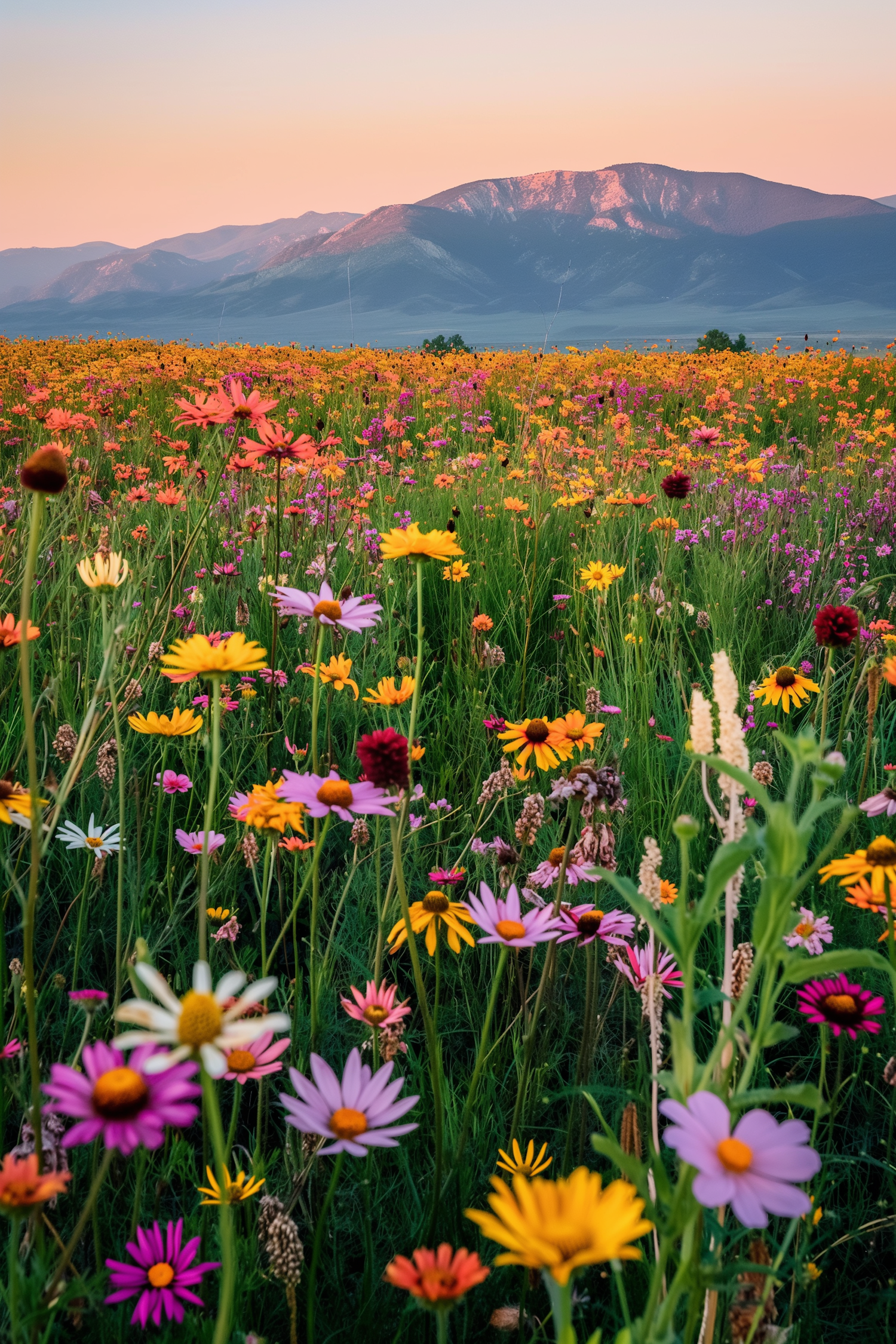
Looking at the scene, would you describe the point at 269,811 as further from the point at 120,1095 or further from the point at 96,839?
the point at 120,1095

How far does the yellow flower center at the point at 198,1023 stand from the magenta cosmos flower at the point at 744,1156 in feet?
0.80

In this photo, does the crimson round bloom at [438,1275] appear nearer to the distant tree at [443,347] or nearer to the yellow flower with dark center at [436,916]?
the yellow flower with dark center at [436,916]

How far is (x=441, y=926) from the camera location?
131 cm

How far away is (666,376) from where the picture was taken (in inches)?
350

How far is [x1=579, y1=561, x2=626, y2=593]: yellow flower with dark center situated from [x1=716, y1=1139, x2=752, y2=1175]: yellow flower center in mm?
1639

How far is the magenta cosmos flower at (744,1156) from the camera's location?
0.43 metres

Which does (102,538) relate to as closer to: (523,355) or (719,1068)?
(719,1068)

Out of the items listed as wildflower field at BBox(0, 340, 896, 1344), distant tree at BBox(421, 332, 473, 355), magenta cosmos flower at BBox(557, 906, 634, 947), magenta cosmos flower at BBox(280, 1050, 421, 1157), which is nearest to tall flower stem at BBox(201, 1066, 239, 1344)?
wildflower field at BBox(0, 340, 896, 1344)

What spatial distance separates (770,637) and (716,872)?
2427 millimetres

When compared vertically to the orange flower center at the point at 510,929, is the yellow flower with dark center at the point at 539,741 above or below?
above

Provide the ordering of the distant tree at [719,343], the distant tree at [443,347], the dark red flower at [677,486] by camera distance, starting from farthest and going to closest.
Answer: the distant tree at [719,343] → the distant tree at [443,347] → the dark red flower at [677,486]

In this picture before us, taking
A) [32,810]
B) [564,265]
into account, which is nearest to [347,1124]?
[32,810]

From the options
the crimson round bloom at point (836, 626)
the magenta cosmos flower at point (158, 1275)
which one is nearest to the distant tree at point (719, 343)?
the crimson round bloom at point (836, 626)

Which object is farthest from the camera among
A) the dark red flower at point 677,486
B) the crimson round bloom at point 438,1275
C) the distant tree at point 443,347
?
the distant tree at point 443,347
